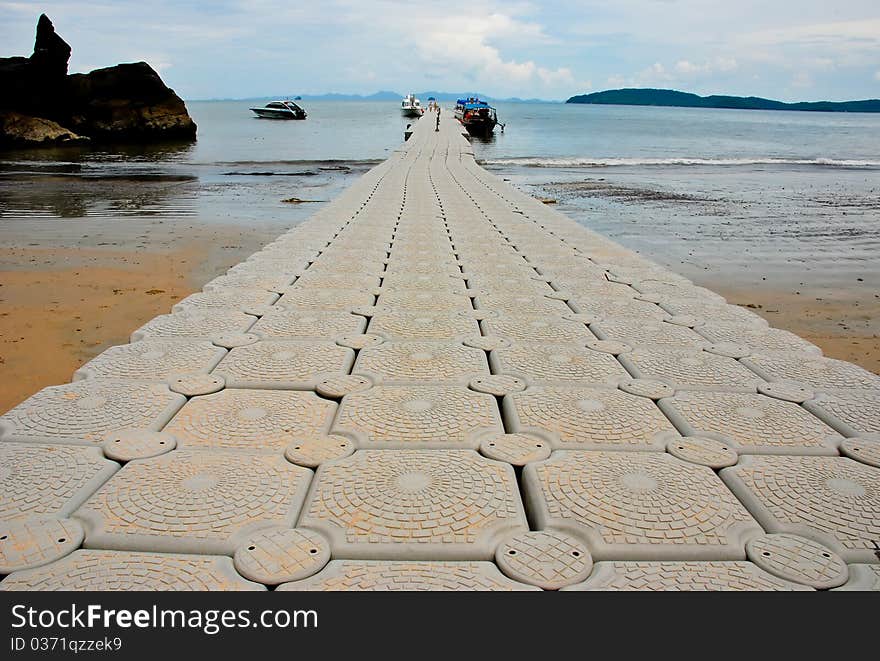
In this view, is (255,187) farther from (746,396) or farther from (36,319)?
(746,396)

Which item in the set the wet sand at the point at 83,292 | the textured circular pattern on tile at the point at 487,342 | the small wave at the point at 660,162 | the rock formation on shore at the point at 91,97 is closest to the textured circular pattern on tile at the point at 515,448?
the textured circular pattern on tile at the point at 487,342

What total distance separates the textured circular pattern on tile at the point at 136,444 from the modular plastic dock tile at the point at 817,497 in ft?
6.71

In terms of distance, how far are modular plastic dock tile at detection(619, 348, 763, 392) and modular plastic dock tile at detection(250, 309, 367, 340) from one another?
5.19 ft

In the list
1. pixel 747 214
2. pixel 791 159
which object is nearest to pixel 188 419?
pixel 747 214

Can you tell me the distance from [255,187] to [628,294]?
14.8 metres

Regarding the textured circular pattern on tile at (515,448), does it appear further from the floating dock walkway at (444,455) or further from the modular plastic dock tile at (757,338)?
the modular plastic dock tile at (757,338)

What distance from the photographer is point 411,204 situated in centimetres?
1005

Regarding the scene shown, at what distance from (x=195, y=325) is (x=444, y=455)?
2120 mm

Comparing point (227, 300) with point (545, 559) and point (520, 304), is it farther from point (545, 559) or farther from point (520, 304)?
point (545, 559)

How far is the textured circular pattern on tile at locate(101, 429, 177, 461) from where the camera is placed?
2.36 m

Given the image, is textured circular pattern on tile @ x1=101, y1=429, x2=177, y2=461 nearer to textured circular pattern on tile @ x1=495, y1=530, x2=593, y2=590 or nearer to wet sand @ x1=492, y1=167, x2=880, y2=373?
textured circular pattern on tile @ x1=495, y1=530, x2=593, y2=590

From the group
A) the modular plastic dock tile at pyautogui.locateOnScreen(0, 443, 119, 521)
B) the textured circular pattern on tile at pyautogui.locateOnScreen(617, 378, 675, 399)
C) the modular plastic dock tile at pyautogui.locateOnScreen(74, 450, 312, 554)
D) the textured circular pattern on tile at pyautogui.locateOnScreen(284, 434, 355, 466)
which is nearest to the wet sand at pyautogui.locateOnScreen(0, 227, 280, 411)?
the modular plastic dock tile at pyautogui.locateOnScreen(0, 443, 119, 521)

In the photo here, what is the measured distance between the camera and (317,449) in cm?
243

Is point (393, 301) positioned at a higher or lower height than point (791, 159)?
lower
